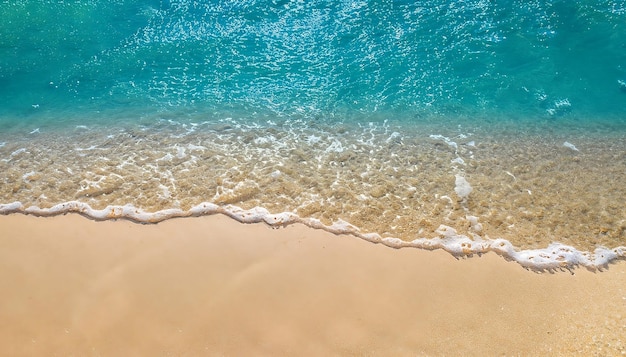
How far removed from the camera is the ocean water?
7.22 m

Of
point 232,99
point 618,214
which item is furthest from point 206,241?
point 618,214

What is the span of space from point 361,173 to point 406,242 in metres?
1.82

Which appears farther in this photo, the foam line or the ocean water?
the ocean water

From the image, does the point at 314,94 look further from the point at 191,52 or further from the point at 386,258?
the point at 386,258

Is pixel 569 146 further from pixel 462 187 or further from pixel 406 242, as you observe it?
pixel 406 242

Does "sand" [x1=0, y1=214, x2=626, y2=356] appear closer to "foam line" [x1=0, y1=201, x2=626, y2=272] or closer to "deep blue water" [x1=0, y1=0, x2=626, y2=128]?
"foam line" [x1=0, y1=201, x2=626, y2=272]

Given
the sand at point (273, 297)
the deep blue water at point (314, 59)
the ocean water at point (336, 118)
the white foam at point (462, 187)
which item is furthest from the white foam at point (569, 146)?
the sand at point (273, 297)

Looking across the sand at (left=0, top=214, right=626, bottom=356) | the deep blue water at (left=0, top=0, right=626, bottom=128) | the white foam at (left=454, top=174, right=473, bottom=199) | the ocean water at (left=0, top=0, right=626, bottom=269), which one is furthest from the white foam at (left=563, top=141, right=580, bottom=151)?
the sand at (left=0, top=214, right=626, bottom=356)

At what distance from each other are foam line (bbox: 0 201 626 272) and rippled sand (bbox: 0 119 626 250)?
0.14 m

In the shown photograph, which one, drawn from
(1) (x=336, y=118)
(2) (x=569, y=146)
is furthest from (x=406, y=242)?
(2) (x=569, y=146)

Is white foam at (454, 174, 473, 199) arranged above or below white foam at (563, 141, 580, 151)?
below

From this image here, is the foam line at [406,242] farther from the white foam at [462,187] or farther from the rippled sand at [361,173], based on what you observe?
the white foam at [462,187]

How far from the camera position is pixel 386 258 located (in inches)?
252

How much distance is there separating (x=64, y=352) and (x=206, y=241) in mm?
2272
